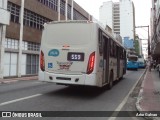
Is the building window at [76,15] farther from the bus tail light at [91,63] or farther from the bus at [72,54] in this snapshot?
the bus tail light at [91,63]

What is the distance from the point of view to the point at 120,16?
118 meters

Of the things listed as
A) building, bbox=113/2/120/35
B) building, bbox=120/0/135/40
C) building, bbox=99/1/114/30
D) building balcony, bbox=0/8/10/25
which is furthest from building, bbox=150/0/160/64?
building, bbox=113/2/120/35

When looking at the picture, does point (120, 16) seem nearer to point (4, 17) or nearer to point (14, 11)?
point (14, 11)

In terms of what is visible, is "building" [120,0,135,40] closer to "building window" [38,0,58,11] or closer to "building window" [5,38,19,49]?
"building window" [38,0,58,11]

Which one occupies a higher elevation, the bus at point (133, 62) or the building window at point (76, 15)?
the building window at point (76, 15)

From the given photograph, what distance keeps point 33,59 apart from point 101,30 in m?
19.9

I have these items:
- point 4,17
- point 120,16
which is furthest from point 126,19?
point 4,17

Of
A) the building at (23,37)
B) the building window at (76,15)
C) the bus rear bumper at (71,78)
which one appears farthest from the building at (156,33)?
the bus rear bumper at (71,78)

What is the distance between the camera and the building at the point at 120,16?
4390 inches

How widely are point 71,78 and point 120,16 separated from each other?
110m

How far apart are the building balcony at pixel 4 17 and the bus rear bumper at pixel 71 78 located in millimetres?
13370

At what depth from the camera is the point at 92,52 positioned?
1166cm

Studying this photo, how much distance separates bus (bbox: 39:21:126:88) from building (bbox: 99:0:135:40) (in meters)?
99.0

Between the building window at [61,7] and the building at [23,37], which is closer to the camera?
the building at [23,37]
